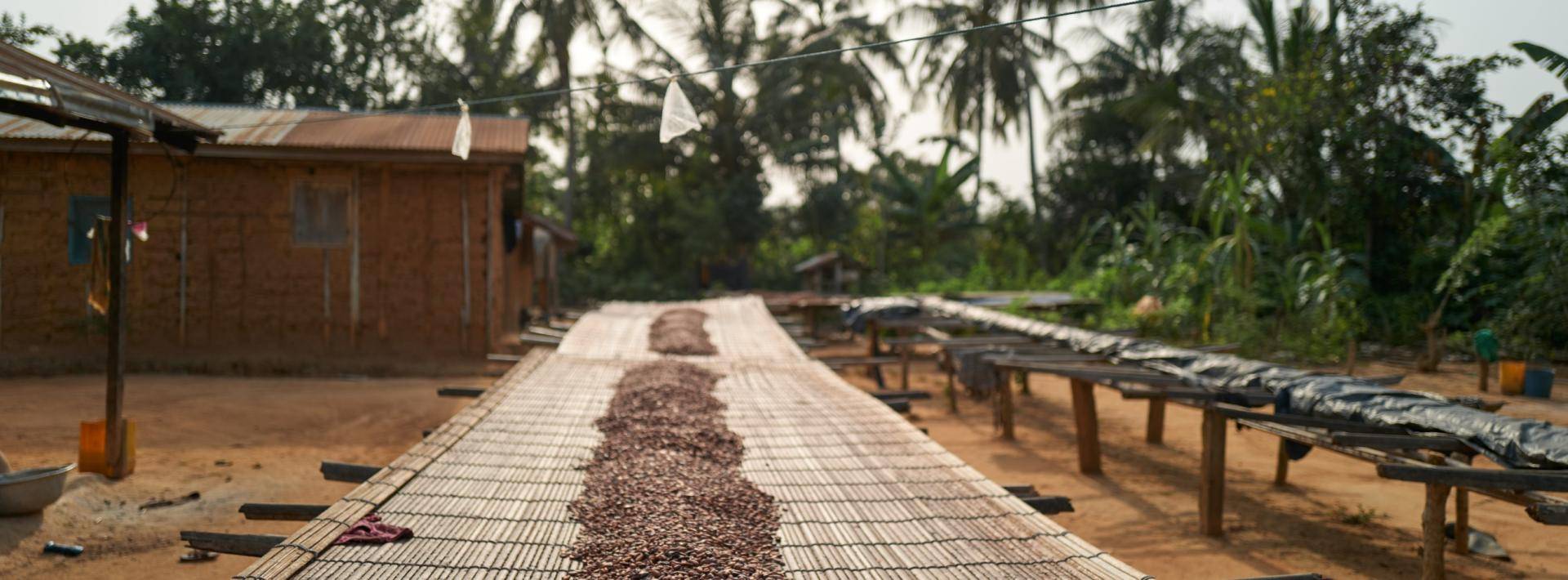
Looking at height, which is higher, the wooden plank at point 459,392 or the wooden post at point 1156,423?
the wooden plank at point 459,392

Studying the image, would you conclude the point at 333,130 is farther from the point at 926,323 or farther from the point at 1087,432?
the point at 1087,432

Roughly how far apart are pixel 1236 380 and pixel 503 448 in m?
3.75

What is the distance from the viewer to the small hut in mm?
19297

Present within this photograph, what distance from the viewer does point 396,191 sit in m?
8.95

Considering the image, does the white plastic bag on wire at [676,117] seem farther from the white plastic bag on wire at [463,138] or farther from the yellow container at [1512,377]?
the yellow container at [1512,377]

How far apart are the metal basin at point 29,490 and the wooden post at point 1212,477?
5564 millimetres

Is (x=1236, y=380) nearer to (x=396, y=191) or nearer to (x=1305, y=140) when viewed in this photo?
(x=396, y=191)

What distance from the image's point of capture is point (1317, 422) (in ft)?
12.7

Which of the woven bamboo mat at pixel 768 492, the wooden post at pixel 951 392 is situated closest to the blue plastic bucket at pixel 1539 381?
the wooden post at pixel 951 392

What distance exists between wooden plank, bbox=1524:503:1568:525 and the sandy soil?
4.83 m

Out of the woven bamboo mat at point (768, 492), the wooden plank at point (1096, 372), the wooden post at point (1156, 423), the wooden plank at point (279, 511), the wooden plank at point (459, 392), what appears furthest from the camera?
the wooden post at point (1156, 423)

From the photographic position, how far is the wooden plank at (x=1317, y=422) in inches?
148

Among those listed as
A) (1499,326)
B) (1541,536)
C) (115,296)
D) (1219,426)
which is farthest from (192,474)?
(1499,326)

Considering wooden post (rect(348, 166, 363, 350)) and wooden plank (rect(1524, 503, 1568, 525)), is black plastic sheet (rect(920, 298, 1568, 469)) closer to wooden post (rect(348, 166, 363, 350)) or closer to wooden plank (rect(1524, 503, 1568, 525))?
wooden plank (rect(1524, 503, 1568, 525))
